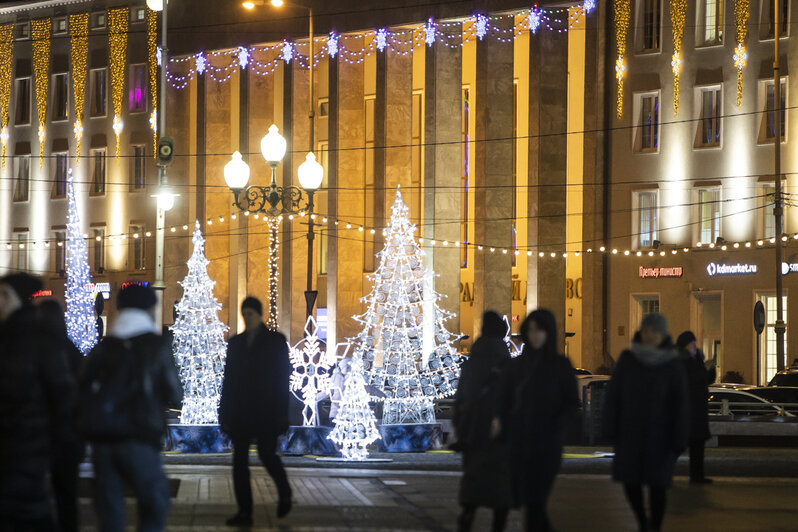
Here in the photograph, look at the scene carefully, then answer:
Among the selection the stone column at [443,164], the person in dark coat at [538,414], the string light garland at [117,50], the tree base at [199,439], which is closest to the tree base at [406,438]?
the tree base at [199,439]

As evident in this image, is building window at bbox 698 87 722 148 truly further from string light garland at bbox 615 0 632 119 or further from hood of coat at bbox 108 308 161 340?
hood of coat at bbox 108 308 161 340

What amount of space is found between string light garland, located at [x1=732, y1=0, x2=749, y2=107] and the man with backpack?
1607 inches

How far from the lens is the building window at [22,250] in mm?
68625

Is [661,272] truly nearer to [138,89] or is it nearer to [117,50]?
[117,50]

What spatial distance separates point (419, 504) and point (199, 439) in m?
9.12

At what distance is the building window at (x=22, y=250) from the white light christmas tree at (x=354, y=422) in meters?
49.8

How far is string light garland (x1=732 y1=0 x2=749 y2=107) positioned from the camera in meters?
46.5

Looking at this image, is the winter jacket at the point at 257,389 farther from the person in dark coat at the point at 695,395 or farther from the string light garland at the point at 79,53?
the string light garland at the point at 79,53

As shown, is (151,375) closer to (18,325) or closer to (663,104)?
(18,325)

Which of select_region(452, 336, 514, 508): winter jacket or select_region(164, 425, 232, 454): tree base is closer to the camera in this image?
select_region(452, 336, 514, 508): winter jacket

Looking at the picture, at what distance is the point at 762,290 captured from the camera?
46.7 meters

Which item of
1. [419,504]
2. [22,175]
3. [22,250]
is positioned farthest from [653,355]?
[22,175]

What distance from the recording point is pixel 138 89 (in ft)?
213

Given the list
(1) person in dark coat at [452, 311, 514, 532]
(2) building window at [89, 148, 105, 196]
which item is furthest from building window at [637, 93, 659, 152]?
(1) person in dark coat at [452, 311, 514, 532]
